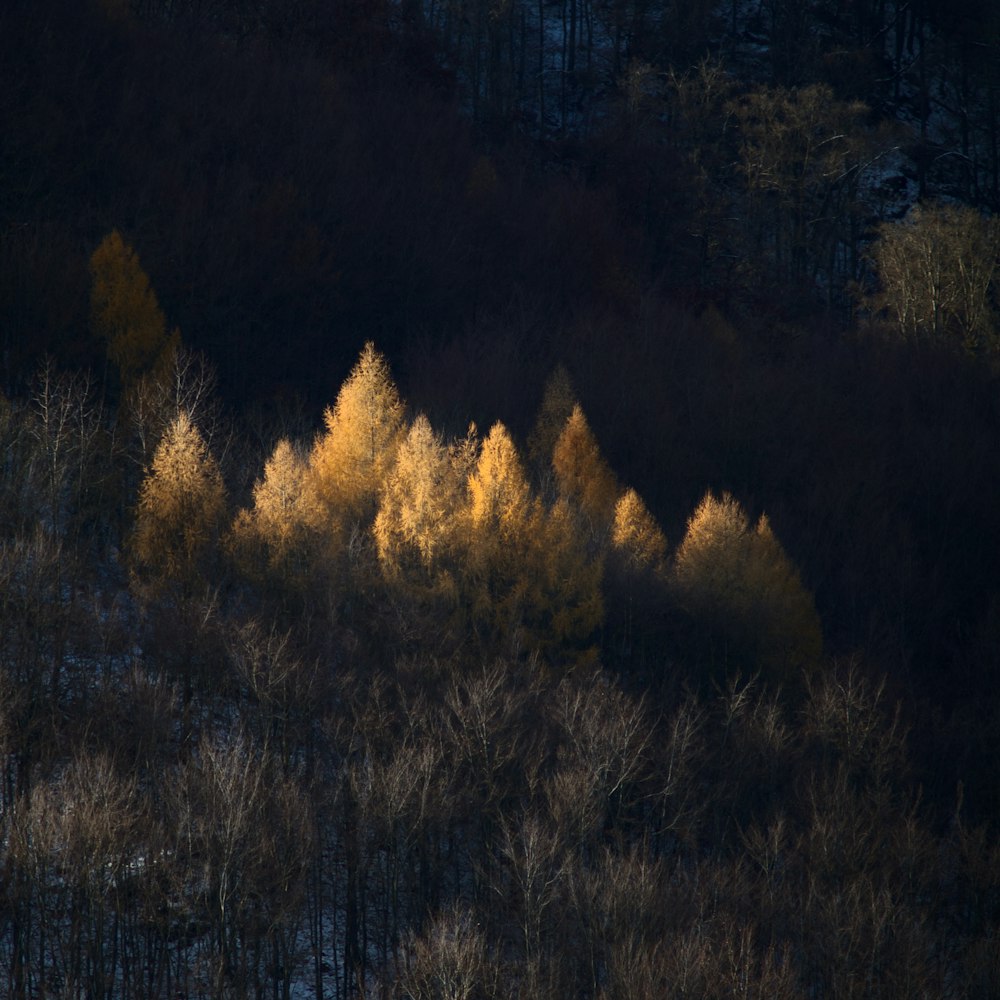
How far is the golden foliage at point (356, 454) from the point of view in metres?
45.6

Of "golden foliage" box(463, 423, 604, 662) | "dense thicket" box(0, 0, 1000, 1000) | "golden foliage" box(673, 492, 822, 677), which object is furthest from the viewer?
"golden foliage" box(673, 492, 822, 677)

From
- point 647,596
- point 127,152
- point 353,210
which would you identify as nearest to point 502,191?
point 353,210

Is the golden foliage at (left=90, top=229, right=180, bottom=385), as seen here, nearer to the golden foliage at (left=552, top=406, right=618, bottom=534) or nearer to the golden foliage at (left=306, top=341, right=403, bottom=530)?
the golden foliage at (left=306, top=341, right=403, bottom=530)

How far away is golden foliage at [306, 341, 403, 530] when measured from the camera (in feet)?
149

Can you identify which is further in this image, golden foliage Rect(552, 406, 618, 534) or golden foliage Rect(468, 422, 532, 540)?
golden foliage Rect(552, 406, 618, 534)

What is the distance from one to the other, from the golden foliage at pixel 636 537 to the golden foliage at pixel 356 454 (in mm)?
8565

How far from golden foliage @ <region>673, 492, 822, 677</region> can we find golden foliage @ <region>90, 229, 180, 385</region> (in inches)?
822

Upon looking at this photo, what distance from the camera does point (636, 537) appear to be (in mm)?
48438

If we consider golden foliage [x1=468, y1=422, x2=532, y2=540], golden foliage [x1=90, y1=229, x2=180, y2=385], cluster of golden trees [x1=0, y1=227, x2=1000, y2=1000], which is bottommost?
cluster of golden trees [x1=0, y1=227, x2=1000, y2=1000]

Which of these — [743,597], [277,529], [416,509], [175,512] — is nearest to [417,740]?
[277,529]

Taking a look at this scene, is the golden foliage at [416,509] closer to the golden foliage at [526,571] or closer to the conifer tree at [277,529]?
the golden foliage at [526,571]

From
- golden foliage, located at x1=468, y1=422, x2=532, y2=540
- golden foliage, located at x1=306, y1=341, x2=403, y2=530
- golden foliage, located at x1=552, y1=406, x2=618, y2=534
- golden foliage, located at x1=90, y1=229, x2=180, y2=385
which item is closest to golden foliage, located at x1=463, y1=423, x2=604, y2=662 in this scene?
golden foliage, located at x1=468, y1=422, x2=532, y2=540

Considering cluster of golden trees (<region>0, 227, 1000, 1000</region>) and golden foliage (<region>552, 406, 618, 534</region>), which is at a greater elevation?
golden foliage (<region>552, 406, 618, 534</region>)

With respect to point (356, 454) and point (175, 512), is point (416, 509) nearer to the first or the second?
point (356, 454)
